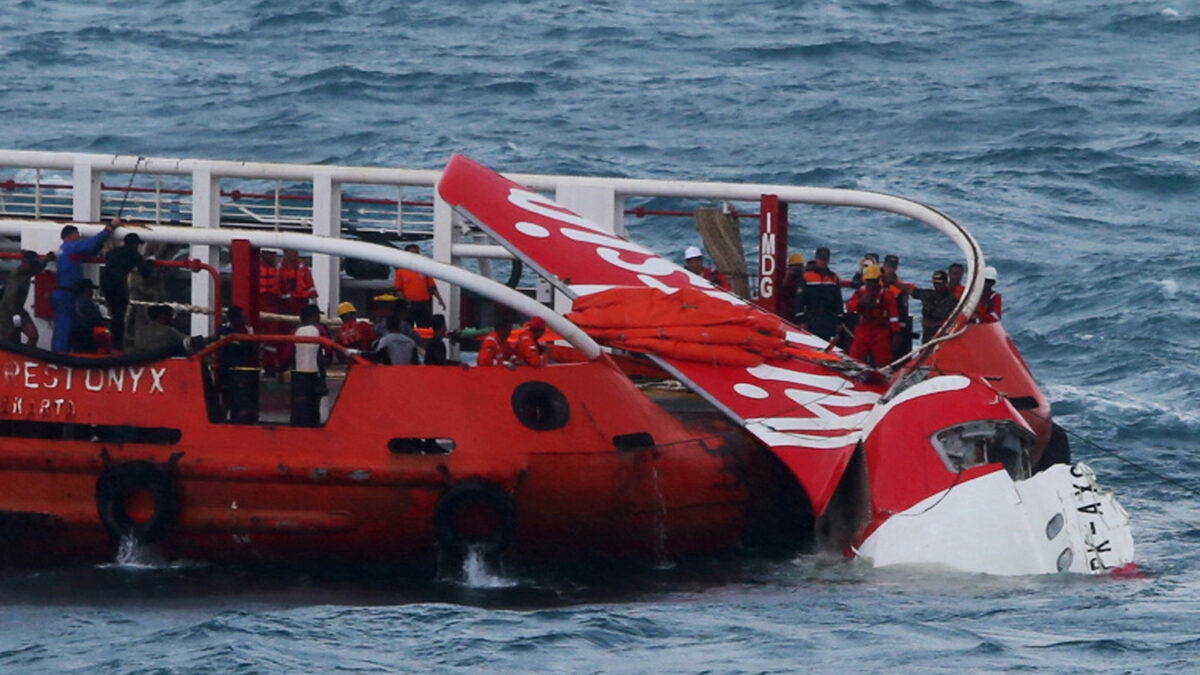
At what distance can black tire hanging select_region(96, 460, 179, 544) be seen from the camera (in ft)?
50.8

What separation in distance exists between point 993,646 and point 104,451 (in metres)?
7.20

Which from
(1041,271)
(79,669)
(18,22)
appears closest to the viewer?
(79,669)

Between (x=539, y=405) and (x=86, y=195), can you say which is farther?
(x=86, y=195)

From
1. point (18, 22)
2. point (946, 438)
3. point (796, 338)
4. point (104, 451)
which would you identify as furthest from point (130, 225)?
point (18, 22)

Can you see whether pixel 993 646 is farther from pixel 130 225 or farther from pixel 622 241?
pixel 130 225

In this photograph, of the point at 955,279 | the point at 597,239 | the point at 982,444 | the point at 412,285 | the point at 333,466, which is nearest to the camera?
the point at 333,466

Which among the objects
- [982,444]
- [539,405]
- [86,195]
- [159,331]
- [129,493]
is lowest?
[129,493]

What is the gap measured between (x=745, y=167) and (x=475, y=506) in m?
20.9

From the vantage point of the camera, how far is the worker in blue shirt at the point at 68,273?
16.8 meters

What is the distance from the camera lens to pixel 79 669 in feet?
43.3

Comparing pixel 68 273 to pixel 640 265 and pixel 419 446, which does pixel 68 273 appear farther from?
pixel 640 265

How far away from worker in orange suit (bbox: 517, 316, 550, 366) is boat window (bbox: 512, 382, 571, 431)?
0.21 metres

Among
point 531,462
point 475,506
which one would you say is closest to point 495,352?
point 531,462

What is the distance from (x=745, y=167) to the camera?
3562cm
